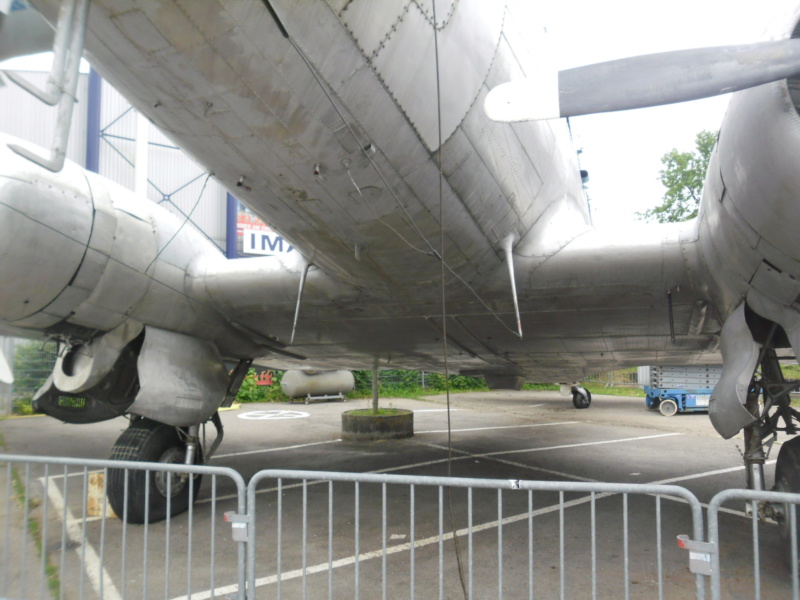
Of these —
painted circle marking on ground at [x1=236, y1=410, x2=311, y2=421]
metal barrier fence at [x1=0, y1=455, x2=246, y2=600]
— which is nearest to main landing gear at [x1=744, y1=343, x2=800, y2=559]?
metal barrier fence at [x1=0, y1=455, x2=246, y2=600]

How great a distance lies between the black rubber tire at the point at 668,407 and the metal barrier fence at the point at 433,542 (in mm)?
12140

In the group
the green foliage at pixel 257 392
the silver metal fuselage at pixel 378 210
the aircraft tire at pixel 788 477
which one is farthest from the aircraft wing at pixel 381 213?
the green foliage at pixel 257 392

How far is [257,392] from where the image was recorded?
21.1 metres

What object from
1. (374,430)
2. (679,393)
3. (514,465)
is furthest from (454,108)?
(679,393)

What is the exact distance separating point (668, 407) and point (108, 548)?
1673cm

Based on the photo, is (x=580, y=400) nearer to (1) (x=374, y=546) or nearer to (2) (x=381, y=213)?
(1) (x=374, y=546)

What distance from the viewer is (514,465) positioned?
27.3ft

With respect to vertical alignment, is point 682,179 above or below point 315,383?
above

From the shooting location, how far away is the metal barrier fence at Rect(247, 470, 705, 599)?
2.75 meters

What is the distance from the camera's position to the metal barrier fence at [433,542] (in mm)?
2748

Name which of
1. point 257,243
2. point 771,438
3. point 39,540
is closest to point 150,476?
point 39,540

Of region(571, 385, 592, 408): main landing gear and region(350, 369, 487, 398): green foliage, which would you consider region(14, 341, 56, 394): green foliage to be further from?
region(571, 385, 592, 408): main landing gear

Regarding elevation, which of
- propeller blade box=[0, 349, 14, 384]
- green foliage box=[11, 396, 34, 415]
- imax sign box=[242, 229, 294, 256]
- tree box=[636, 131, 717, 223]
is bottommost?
green foliage box=[11, 396, 34, 415]

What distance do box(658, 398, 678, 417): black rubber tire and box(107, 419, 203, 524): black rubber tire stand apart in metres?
15.4
